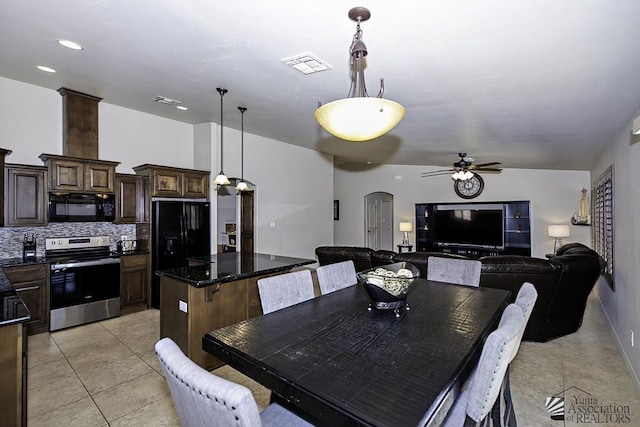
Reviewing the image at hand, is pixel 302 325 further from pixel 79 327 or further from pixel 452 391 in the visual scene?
pixel 79 327

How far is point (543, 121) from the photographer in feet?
11.6

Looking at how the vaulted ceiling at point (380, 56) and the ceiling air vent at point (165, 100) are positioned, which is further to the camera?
the ceiling air vent at point (165, 100)

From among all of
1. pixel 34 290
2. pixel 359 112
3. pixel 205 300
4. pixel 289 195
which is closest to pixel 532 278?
pixel 359 112

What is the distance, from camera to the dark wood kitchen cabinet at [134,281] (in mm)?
4527

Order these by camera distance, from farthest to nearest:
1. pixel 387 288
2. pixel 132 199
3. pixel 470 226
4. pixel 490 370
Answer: pixel 470 226 → pixel 132 199 → pixel 387 288 → pixel 490 370

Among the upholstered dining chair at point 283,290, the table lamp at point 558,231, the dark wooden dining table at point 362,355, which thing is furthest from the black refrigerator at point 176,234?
the table lamp at point 558,231

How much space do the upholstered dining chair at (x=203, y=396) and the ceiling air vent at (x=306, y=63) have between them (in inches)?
91.3

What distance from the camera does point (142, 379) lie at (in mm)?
2869

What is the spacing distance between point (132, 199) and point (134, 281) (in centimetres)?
118

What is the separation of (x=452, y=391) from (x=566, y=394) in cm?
215

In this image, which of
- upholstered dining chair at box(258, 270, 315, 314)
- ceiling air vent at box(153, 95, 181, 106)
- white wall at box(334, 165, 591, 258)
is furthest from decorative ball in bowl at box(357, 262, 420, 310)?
white wall at box(334, 165, 591, 258)

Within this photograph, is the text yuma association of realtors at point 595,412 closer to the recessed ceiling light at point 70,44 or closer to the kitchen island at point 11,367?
the kitchen island at point 11,367

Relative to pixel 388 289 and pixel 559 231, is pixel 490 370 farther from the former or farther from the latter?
pixel 559 231

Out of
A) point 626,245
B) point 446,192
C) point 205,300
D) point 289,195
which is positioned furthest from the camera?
point 446,192
